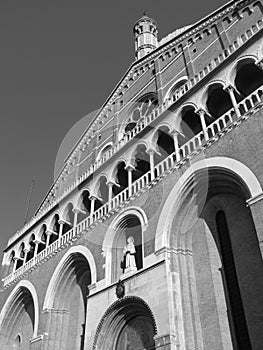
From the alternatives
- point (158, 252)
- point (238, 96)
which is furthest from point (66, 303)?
point (238, 96)

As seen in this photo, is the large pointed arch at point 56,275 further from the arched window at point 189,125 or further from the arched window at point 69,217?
the arched window at point 189,125

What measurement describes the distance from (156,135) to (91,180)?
4176 millimetres

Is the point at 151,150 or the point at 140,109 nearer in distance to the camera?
the point at 151,150

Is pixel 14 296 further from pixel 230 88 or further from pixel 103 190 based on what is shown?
pixel 230 88

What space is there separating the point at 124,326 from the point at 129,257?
2140 mm

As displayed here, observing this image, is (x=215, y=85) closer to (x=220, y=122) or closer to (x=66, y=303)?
(x=220, y=122)

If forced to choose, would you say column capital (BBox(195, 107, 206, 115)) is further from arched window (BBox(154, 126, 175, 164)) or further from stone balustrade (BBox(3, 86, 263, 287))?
arched window (BBox(154, 126, 175, 164))

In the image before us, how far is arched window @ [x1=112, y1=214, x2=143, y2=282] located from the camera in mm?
12727

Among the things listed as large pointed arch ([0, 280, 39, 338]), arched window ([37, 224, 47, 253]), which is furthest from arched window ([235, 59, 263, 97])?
large pointed arch ([0, 280, 39, 338])

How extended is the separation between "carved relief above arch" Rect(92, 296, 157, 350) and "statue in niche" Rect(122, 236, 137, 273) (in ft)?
3.42

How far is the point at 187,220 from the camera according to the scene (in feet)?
37.6

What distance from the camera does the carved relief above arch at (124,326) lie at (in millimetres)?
10883

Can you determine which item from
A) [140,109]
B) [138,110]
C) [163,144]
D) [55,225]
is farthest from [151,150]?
[55,225]

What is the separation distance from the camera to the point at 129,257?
479 inches
